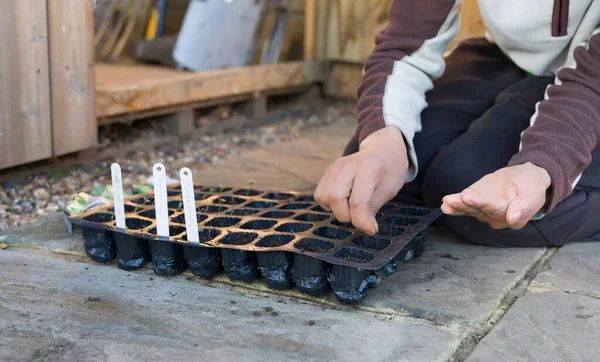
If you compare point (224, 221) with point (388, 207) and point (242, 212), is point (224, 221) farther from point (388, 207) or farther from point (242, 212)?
point (388, 207)

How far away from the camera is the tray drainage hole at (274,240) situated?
4.80 feet

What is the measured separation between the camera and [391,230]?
152cm

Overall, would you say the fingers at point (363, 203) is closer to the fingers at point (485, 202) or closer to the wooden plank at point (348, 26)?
the fingers at point (485, 202)

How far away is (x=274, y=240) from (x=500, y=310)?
0.44 metres

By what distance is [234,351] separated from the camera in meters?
1.18

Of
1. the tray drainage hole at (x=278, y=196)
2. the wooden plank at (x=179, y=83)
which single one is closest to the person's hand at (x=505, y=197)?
the tray drainage hole at (x=278, y=196)

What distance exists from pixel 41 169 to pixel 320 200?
119cm

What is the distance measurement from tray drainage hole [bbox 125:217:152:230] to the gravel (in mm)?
431

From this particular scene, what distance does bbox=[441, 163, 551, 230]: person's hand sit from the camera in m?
1.23

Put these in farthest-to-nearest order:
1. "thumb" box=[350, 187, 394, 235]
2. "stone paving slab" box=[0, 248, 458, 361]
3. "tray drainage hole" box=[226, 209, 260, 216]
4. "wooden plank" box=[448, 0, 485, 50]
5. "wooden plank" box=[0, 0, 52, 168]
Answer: "wooden plank" box=[448, 0, 485, 50] < "wooden plank" box=[0, 0, 52, 168] < "tray drainage hole" box=[226, 209, 260, 216] < "thumb" box=[350, 187, 394, 235] < "stone paving slab" box=[0, 248, 458, 361]

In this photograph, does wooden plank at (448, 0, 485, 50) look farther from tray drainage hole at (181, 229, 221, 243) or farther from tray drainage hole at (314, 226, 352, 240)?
tray drainage hole at (181, 229, 221, 243)

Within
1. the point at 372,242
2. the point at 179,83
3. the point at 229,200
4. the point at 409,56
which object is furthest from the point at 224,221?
the point at 179,83

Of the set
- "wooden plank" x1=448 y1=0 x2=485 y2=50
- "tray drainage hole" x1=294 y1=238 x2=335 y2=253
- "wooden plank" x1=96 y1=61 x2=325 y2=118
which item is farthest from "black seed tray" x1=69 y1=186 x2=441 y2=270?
"wooden plank" x1=448 y1=0 x2=485 y2=50

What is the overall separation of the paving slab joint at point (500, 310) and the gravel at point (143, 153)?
116cm
